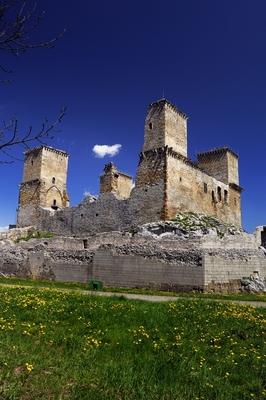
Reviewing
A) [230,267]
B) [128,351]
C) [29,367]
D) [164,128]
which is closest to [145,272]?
[230,267]

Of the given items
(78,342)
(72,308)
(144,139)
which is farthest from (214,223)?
(78,342)

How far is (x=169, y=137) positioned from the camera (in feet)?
97.6

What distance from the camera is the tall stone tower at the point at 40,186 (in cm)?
3959

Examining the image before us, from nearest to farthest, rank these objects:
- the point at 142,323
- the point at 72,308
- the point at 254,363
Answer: the point at 254,363
the point at 142,323
the point at 72,308

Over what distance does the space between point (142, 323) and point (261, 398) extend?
3.82 m

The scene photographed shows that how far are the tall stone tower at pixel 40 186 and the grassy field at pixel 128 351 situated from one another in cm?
2956

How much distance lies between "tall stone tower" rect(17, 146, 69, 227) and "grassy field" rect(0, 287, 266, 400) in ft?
97.0

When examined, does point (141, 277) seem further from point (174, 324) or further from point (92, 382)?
point (92, 382)

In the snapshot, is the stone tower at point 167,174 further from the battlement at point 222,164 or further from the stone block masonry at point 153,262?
the stone block masonry at point 153,262

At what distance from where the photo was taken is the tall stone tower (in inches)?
1559

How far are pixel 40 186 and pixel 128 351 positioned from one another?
33887mm

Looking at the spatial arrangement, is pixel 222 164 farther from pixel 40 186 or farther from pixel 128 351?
pixel 128 351

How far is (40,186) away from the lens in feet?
130

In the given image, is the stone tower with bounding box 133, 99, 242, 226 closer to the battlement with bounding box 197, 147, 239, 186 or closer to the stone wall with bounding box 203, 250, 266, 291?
the battlement with bounding box 197, 147, 239, 186
